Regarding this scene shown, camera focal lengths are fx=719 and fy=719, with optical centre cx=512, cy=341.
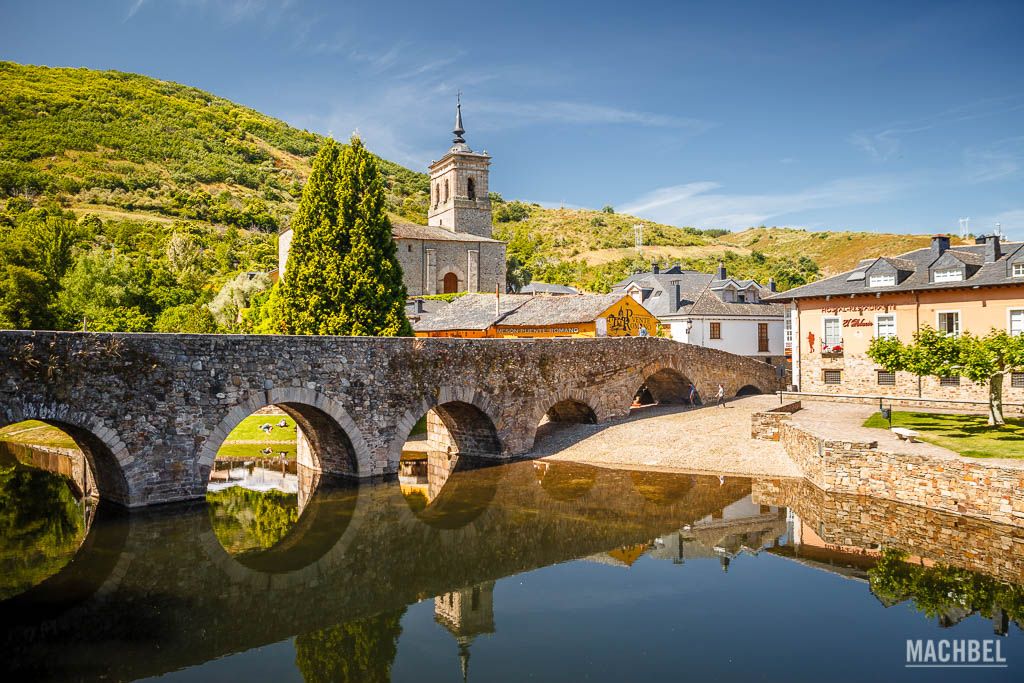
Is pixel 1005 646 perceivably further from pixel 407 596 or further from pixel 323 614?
pixel 323 614

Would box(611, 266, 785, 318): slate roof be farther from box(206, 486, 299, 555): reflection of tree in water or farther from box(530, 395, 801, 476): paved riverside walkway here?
box(206, 486, 299, 555): reflection of tree in water

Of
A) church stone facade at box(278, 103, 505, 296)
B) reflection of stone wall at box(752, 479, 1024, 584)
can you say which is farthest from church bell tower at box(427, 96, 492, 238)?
reflection of stone wall at box(752, 479, 1024, 584)

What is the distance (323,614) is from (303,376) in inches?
312

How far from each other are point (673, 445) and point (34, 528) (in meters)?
18.4

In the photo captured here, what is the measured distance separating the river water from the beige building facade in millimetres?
12422

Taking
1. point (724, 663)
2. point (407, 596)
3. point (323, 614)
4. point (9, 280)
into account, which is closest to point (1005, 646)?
point (724, 663)

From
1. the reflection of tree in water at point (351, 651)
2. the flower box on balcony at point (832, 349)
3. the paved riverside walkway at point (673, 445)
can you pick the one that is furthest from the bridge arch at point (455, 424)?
the flower box on balcony at point (832, 349)

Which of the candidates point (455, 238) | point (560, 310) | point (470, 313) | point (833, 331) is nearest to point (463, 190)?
point (455, 238)

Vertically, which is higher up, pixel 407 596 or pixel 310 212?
pixel 310 212

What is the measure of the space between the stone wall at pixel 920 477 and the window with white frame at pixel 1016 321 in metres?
11.4

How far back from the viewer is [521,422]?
24.9m

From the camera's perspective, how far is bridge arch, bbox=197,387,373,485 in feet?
57.0

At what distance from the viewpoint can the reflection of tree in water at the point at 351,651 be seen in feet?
32.9

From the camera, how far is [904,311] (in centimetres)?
2919
